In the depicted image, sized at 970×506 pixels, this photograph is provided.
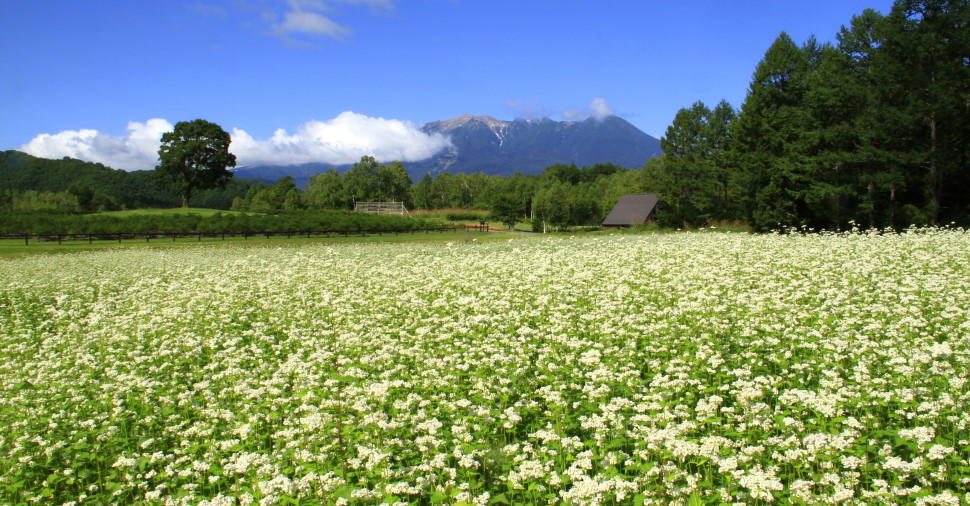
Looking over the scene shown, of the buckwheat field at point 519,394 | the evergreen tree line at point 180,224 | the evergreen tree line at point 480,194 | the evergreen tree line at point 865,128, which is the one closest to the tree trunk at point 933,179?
the evergreen tree line at point 865,128

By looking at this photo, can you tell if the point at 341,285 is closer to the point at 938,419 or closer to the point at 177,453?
the point at 177,453

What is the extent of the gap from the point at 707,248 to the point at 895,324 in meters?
11.3

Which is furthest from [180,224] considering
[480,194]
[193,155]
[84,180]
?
[84,180]

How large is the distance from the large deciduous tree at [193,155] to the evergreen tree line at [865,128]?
81861 mm

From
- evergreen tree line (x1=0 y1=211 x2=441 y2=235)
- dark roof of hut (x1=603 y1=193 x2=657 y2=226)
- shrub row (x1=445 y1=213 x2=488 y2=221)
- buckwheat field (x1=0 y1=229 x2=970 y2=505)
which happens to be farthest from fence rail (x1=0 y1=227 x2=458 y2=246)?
buckwheat field (x1=0 y1=229 x2=970 y2=505)

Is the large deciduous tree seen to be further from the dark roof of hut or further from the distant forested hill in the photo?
the dark roof of hut

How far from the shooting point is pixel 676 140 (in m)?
74.2

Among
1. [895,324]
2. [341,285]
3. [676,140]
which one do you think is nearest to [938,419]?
[895,324]

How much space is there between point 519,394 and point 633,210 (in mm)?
80607

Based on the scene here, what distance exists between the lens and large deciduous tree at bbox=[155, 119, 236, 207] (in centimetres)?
9312

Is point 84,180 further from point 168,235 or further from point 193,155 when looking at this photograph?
point 168,235

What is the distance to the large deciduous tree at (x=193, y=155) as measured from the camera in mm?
93125

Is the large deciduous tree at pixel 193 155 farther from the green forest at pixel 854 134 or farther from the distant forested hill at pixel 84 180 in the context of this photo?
the green forest at pixel 854 134

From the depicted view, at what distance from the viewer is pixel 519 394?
695cm
